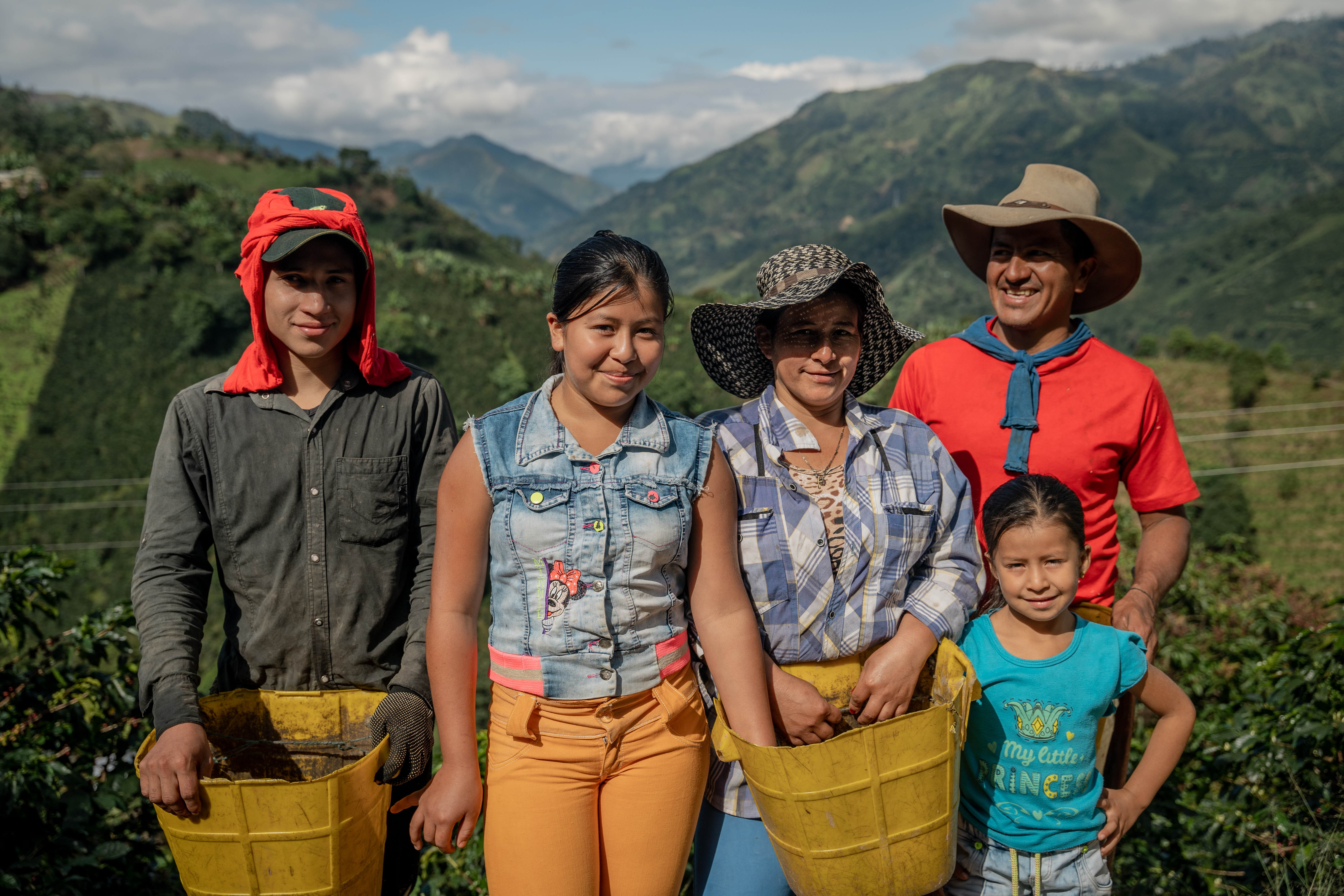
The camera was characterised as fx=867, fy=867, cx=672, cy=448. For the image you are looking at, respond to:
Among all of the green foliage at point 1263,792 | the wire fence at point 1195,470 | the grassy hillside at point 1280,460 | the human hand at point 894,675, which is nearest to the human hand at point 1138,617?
the human hand at point 894,675

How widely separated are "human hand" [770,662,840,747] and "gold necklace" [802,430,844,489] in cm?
45

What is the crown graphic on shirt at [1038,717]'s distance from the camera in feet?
6.47

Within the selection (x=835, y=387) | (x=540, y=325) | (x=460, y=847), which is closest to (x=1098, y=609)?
(x=835, y=387)

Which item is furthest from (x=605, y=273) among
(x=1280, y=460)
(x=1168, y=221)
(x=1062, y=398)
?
(x=1168, y=221)

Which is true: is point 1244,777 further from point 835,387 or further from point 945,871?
point 835,387

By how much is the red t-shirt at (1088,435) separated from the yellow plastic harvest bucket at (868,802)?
0.80m

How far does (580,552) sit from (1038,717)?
3.66 ft

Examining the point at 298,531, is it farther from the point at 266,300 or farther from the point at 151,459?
the point at 151,459

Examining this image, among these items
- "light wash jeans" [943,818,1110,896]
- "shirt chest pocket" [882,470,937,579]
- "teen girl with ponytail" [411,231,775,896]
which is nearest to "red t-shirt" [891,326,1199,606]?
"shirt chest pocket" [882,470,937,579]

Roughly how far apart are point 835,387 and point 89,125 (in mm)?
100511

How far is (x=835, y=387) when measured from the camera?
2043 mm

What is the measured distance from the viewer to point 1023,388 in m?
2.37

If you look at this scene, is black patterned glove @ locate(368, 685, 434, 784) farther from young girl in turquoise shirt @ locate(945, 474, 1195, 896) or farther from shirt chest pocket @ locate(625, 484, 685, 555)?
young girl in turquoise shirt @ locate(945, 474, 1195, 896)

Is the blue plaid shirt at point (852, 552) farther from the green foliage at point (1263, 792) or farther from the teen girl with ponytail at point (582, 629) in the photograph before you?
the green foliage at point (1263, 792)
